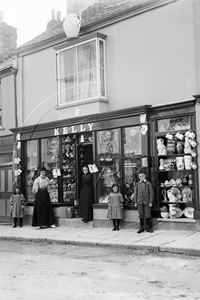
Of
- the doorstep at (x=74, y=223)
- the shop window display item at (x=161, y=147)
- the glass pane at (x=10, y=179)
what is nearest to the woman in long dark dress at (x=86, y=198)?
the doorstep at (x=74, y=223)

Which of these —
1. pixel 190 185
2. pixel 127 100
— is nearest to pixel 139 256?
pixel 190 185

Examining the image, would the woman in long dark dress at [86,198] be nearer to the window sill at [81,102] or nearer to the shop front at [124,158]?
the shop front at [124,158]

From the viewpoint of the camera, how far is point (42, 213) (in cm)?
1382

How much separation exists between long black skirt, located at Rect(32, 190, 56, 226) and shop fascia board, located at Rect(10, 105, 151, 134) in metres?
2.44

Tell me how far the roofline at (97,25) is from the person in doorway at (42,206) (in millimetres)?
4913

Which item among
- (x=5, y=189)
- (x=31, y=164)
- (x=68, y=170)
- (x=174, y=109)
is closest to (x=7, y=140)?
(x=31, y=164)

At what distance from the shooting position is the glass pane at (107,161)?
1270 centimetres

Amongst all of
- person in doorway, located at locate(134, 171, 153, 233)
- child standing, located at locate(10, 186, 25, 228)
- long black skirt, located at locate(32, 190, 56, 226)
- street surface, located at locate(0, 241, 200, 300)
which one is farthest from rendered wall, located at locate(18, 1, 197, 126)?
street surface, located at locate(0, 241, 200, 300)

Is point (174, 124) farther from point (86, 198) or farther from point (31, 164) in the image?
point (31, 164)

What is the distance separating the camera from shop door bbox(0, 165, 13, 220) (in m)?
16.0

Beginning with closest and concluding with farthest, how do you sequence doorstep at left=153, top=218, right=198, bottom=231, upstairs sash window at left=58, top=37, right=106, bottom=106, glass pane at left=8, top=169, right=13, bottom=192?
doorstep at left=153, top=218, right=198, bottom=231
upstairs sash window at left=58, top=37, right=106, bottom=106
glass pane at left=8, top=169, right=13, bottom=192

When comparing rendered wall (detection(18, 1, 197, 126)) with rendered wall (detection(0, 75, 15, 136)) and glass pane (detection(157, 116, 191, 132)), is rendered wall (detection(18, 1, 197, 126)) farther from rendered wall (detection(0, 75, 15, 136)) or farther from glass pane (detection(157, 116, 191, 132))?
rendered wall (detection(0, 75, 15, 136))

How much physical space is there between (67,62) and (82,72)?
0.92 m

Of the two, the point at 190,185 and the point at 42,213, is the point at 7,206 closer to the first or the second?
the point at 42,213
